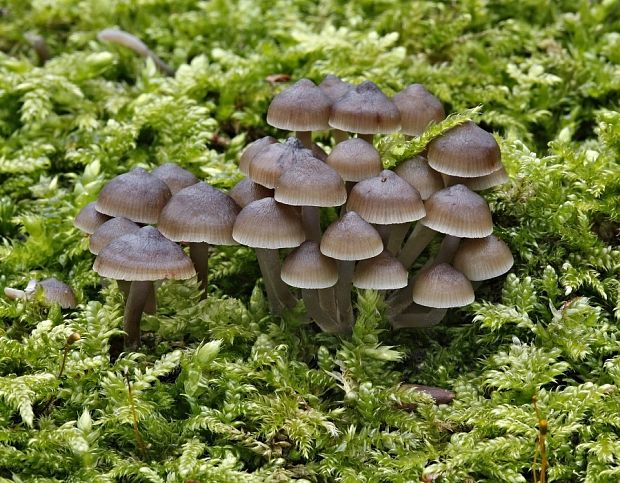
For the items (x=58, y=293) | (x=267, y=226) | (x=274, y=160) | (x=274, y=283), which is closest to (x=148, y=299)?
(x=58, y=293)

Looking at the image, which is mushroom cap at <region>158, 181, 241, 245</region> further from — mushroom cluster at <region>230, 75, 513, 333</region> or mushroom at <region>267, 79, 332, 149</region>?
mushroom at <region>267, 79, 332, 149</region>

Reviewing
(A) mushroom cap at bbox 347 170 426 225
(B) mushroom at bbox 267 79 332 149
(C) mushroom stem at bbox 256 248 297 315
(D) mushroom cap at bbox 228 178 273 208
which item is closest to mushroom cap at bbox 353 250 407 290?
(A) mushroom cap at bbox 347 170 426 225

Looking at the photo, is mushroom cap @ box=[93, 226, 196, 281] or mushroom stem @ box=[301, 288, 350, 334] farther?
mushroom stem @ box=[301, 288, 350, 334]

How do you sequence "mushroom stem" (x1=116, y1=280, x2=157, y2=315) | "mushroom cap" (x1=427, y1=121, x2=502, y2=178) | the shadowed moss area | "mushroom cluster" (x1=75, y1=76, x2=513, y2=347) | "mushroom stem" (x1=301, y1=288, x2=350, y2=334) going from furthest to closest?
1. "mushroom stem" (x1=116, y1=280, x2=157, y2=315)
2. "mushroom stem" (x1=301, y1=288, x2=350, y2=334)
3. "mushroom cap" (x1=427, y1=121, x2=502, y2=178)
4. "mushroom cluster" (x1=75, y1=76, x2=513, y2=347)
5. the shadowed moss area

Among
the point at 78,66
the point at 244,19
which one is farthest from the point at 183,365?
the point at 244,19

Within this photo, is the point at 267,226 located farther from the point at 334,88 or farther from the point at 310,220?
the point at 334,88

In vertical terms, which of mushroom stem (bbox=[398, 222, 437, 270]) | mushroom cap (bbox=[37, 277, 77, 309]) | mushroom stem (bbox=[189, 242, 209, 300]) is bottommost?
mushroom cap (bbox=[37, 277, 77, 309])

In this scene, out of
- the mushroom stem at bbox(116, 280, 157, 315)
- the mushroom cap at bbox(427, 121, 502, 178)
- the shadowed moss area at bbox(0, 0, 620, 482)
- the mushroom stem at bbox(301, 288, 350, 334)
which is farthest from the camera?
the mushroom stem at bbox(116, 280, 157, 315)

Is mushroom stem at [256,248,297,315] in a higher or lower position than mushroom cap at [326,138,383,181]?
lower
